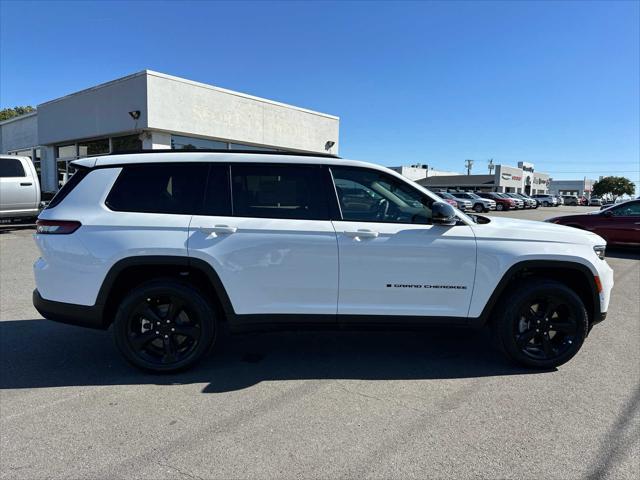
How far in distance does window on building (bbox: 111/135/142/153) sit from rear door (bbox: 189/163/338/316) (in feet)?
55.5

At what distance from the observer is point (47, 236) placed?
3664 millimetres

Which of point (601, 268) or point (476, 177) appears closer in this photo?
point (601, 268)

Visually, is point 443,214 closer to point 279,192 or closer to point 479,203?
point 279,192

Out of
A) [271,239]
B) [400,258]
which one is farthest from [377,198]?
[271,239]

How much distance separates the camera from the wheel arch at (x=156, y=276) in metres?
3.60

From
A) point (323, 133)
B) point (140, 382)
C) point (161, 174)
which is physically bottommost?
point (140, 382)

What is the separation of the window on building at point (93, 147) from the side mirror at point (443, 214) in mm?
20674

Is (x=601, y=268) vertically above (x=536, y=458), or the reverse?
(x=601, y=268)

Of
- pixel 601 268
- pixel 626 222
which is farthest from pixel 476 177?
Result: pixel 601 268

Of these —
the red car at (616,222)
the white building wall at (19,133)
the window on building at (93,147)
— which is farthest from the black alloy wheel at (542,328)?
the white building wall at (19,133)

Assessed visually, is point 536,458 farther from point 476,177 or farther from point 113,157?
point 476,177

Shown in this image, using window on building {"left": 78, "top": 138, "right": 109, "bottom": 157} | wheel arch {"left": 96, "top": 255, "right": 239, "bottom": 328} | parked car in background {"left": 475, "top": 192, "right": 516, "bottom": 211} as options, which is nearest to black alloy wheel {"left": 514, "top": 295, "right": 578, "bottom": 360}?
wheel arch {"left": 96, "top": 255, "right": 239, "bottom": 328}

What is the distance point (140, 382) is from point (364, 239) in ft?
7.32

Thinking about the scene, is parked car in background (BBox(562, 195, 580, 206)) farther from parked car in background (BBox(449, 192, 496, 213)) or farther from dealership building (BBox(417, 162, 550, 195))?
parked car in background (BBox(449, 192, 496, 213))
